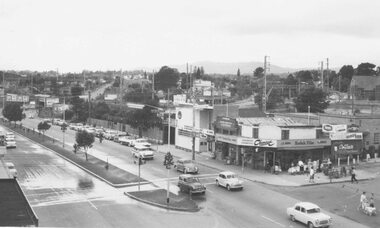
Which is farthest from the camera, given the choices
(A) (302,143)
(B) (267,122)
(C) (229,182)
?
(B) (267,122)

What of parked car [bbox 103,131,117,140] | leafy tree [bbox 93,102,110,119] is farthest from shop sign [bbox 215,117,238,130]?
leafy tree [bbox 93,102,110,119]

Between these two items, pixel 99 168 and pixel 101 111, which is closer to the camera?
pixel 99 168

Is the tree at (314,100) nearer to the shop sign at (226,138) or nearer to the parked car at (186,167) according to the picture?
the shop sign at (226,138)

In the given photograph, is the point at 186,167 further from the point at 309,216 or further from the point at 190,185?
the point at 309,216

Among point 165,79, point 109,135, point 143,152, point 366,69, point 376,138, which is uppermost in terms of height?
point 366,69

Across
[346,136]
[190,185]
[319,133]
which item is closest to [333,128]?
[319,133]

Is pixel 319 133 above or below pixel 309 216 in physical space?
above

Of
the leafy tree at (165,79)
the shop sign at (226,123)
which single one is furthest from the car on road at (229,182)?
the leafy tree at (165,79)

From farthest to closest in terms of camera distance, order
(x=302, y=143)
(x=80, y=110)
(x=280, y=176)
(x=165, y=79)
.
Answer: (x=165, y=79)
(x=80, y=110)
(x=302, y=143)
(x=280, y=176)

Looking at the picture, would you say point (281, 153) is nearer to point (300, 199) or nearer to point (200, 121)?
point (300, 199)
